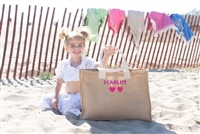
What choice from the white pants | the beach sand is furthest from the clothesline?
the white pants

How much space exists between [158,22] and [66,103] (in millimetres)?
4935

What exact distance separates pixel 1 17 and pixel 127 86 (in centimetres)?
415

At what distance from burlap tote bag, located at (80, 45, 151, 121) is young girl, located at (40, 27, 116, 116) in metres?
0.27

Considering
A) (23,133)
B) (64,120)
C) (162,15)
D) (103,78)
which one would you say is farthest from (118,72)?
(162,15)

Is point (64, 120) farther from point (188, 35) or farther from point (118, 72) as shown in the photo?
point (188, 35)

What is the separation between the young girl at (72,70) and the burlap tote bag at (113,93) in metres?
0.27

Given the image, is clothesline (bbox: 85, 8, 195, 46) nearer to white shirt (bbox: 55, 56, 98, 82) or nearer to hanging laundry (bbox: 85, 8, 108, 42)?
hanging laundry (bbox: 85, 8, 108, 42)

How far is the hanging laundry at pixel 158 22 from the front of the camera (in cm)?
766

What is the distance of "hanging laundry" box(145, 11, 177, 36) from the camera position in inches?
301

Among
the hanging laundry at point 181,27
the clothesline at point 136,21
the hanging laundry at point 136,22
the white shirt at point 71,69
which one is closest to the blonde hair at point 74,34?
the white shirt at point 71,69

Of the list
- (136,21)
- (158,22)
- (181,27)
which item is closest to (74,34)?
(136,21)

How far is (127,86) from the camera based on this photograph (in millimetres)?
3006

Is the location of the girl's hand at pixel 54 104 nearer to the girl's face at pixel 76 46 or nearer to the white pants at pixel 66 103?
the white pants at pixel 66 103

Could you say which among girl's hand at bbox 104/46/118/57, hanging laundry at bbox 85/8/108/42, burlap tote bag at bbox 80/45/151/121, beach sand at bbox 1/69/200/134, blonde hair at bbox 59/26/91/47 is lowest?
beach sand at bbox 1/69/200/134
